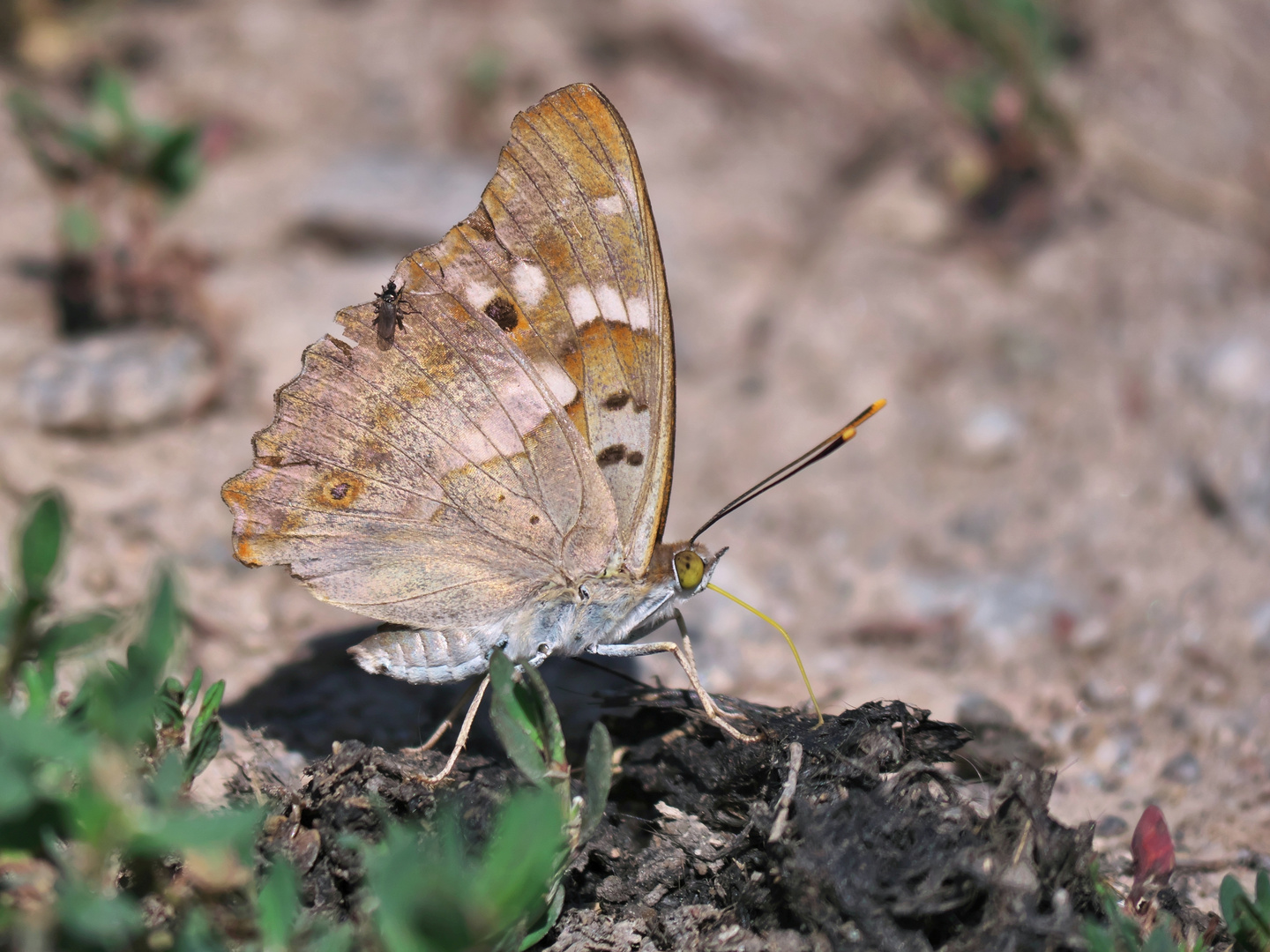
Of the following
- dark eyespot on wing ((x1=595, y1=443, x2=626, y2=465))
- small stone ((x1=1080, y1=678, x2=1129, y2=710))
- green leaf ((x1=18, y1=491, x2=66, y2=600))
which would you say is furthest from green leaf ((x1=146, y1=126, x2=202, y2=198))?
small stone ((x1=1080, y1=678, x2=1129, y2=710))

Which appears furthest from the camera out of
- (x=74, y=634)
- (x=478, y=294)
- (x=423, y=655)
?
(x=478, y=294)

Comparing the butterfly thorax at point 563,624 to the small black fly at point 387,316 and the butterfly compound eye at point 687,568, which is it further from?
the small black fly at point 387,316

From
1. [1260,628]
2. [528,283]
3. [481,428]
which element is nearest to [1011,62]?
[1260,628]

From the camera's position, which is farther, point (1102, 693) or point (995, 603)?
point (995, 603)

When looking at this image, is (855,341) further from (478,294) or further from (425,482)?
(425,482)

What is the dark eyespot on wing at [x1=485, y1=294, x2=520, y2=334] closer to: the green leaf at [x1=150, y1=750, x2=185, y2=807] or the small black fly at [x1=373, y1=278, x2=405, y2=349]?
the small black fly at [x1=373, y1=278, x2=405, y2=349]

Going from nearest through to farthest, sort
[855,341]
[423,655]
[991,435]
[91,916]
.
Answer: [91,916] < [423,655] < [991,435] < [855,341]
